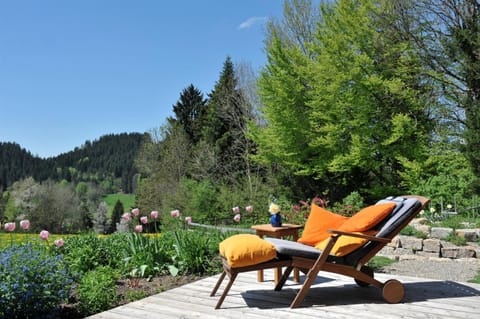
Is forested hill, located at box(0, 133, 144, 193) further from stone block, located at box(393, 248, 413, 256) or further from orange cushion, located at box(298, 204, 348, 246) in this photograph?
orange cushion, located at box(298, 204, 348, 246)

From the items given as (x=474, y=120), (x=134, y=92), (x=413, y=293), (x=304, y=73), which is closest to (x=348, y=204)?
(x=474, y=120)

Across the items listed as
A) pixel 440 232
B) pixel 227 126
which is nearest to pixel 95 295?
pixel 440 232

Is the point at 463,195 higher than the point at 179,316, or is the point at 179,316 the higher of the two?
the point at 463,195

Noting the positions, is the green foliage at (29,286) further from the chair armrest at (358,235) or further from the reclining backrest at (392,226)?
the reclining backrest at (392,226)

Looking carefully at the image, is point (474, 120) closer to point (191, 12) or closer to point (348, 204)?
point (348, 204)

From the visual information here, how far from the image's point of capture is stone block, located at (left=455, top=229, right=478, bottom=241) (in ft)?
21.8

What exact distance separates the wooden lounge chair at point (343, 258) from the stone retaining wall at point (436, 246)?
357 cm

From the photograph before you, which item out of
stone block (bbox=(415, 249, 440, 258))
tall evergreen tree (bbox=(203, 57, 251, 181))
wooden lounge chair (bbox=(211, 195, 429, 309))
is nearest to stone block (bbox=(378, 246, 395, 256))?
stone block (bbox=(415, 249, 440, 258))

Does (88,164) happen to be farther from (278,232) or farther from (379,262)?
(278,232)

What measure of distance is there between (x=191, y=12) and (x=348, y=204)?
276 inches

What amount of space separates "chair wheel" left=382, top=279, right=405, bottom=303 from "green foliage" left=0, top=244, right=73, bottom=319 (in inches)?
104

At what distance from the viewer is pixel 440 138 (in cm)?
1080

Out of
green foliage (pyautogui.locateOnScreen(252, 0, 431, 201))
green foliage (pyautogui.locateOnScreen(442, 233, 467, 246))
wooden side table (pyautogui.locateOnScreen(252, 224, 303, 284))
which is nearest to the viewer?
wooden side table (pyautogui.locateOnScreen(252, 224, 303, 284))

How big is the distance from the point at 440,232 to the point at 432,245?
0.36m
